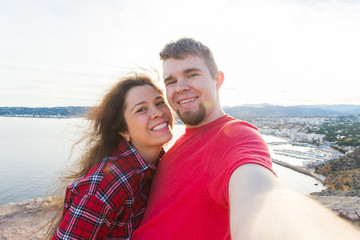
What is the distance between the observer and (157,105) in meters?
1.91

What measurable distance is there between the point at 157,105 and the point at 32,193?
19.3 meters

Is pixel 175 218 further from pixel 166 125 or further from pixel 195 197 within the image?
pixel 166 125

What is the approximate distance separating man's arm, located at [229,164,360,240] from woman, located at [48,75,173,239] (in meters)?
0.78

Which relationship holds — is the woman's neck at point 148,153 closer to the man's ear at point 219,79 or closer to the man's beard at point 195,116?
the man's beard at point 195,116

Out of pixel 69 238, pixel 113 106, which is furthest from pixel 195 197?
pixel 113 106

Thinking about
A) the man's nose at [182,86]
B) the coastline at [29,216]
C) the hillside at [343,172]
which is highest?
the man's nose at [182,86]

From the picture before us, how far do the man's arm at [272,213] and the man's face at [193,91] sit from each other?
2.56 feet

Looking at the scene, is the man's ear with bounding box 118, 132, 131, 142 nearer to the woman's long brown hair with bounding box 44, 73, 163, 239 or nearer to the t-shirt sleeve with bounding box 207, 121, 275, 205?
the woman's long brown hair with bounding box 44, 73, 163, 239

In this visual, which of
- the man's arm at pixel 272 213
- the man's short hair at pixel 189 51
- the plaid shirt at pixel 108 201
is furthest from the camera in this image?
the man's short hair at pixel 189 51

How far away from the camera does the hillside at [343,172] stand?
19.2m

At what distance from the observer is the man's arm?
498 mm

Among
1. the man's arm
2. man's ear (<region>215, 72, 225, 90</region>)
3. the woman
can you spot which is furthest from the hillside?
the man's arm

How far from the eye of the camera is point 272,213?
0.62m

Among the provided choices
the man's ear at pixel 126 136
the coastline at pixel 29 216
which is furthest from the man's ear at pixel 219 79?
the coastline at pixel 29 216
